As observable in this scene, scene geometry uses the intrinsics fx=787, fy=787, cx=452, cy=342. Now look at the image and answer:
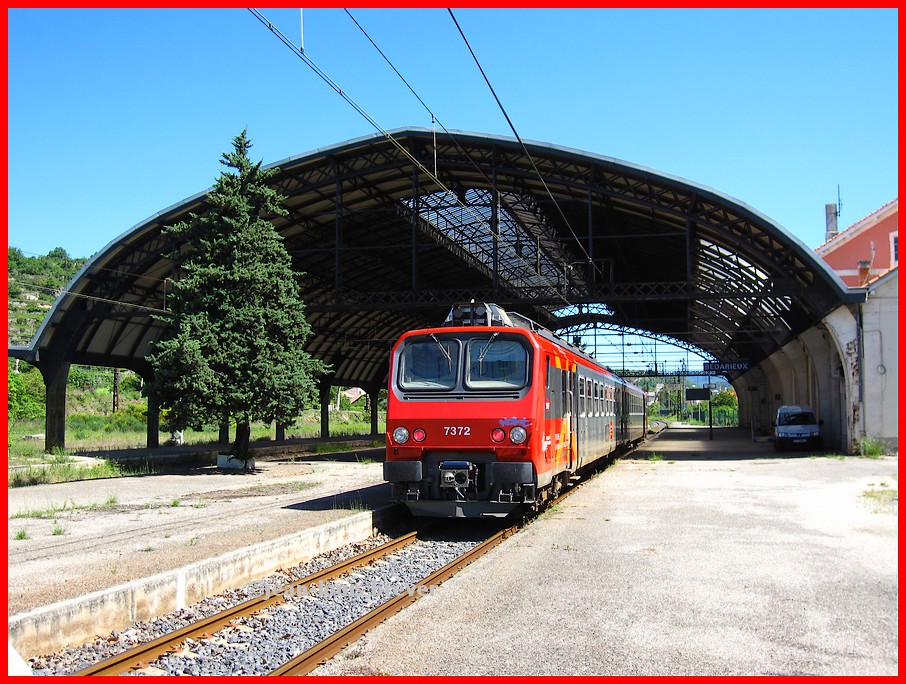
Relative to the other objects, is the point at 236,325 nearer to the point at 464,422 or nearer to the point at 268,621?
the point at 464,422

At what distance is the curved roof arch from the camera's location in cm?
2667

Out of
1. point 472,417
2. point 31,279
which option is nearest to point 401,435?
point 472,417

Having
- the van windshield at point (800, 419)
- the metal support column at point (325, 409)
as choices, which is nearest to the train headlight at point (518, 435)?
the van windshield at point (800, 419)

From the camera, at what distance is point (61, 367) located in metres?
28.5

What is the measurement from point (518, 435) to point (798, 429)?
2421 cm

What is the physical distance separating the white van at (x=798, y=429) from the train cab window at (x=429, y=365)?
2385 cm

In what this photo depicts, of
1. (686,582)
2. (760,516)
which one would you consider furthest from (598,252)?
(686,582)

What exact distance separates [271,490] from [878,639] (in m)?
14.0

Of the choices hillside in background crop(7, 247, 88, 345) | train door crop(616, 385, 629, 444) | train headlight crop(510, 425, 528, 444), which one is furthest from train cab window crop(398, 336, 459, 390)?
hillside in background crop(7, 247, 88, 345)

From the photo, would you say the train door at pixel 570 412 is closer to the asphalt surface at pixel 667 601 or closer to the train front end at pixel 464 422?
the asphalt surface at pixel 667 601

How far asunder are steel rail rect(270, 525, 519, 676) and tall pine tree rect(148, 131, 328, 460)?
13.1 meters

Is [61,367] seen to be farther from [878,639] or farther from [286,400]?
[878,639]

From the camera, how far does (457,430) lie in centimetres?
1154

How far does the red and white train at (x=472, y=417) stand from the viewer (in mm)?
11375
